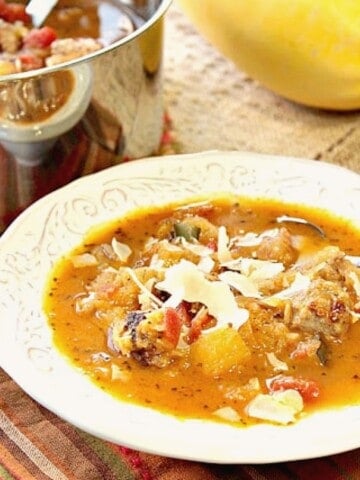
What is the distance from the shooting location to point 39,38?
315 centimetres

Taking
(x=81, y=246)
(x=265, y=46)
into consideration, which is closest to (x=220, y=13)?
(x=265, y=46)

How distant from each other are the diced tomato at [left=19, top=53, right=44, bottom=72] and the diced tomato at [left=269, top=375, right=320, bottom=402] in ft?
4.59

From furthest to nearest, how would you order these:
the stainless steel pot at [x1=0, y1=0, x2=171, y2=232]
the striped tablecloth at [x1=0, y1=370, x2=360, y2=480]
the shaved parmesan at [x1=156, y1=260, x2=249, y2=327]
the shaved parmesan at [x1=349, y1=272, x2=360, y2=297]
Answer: the stainless steel pot at [x1=0, y1=0, x2=171, y2=232]
the shaved parmesan at [x1=349, y1=272, x2=360, y2=297]
the shaved parmesan at [x1=156, y1=260, x2=249, y2=327]
the striped tablecloth at [x1=0, y1=370, x2=360, y2=480]

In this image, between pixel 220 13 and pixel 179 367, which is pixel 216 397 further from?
pixel 220 13

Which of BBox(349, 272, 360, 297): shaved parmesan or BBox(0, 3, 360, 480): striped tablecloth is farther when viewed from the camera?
BBox(349, 272, 360, 297): shaved parmesan

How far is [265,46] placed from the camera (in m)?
3.15

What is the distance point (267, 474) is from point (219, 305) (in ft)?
1.24

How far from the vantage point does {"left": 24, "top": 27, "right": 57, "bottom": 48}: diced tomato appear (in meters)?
3.15

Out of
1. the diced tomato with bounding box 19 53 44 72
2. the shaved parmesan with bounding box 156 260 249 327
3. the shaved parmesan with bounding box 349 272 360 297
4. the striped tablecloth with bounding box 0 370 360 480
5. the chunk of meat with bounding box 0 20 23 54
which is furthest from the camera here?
the chunk of meat with bounding box 0 20 23 54

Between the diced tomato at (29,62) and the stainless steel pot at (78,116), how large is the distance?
0.34m

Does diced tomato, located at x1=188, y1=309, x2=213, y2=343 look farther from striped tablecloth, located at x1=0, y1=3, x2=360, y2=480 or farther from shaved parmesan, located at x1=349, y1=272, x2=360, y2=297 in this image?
shaved parmesan, located at x1=349, y1=272, x2=360, y2=297

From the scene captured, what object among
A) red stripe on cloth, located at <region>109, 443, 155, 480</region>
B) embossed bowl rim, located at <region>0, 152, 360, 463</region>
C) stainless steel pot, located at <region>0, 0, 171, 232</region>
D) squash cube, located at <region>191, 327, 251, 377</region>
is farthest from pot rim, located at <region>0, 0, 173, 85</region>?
red stripe on cloth, located at <region>109, 443, 155, 480</region>

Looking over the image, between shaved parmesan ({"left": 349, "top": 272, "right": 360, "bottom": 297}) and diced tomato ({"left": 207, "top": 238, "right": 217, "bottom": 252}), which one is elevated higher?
shaved parmesan ({"left": 349, "top": 272, "right": 360, "bottom": 297})

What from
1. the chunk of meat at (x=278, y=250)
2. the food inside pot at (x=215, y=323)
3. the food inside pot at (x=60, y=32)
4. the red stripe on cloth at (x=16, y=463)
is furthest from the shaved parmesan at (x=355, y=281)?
the food inside pot at (x=60, y=32)
